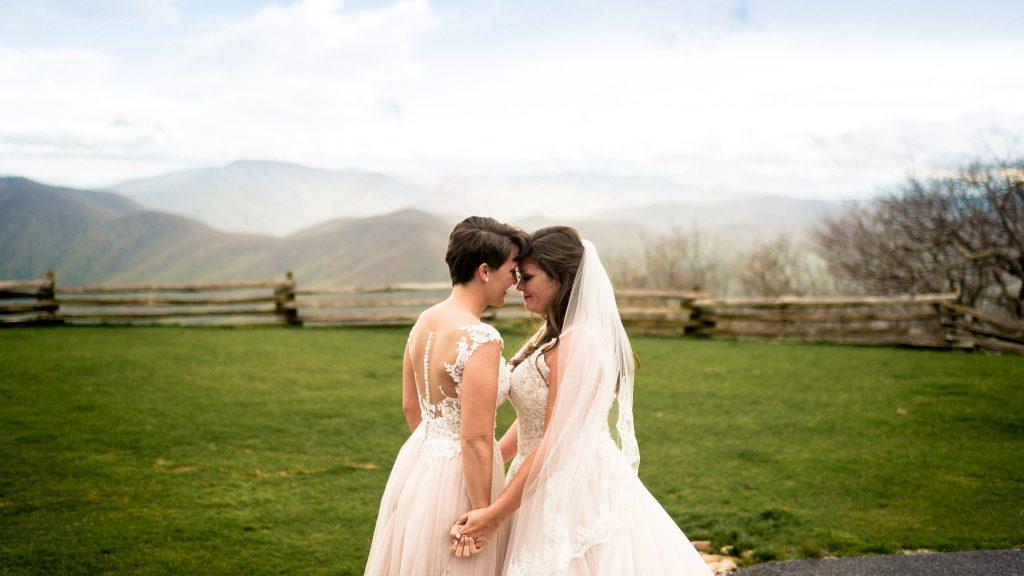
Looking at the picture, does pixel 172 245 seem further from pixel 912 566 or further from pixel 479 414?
pixel 479 414

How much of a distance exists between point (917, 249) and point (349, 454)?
59.0 ft

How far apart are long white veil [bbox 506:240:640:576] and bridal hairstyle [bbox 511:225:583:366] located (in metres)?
0.04

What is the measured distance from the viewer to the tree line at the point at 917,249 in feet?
57.0

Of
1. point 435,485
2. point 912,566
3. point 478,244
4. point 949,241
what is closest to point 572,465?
point 435,485

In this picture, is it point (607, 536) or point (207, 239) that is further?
point (207, 239)

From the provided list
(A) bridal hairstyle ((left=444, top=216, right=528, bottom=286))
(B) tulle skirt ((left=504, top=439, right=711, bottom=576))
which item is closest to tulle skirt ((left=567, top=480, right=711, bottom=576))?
(B) tulle skirt ((left=504, top=439, right=711, bottom=576))

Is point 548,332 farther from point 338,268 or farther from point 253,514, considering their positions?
point 338,268

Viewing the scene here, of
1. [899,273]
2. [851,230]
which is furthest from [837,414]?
[851,230]

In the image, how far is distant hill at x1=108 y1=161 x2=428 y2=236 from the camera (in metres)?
78.6

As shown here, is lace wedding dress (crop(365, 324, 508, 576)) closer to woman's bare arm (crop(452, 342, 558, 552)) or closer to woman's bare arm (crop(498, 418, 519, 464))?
woman's bare arm (crop(452, 342, 558, 552))

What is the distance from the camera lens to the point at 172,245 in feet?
207

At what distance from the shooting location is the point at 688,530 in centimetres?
534

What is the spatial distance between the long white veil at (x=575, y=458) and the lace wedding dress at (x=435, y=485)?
19 cm

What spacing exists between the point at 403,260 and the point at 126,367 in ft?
139
